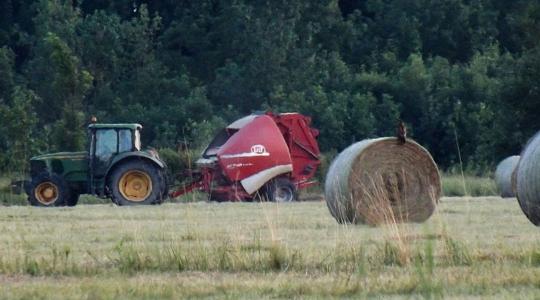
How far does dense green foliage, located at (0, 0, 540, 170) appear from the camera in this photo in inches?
1444

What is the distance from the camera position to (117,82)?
45.6 metres

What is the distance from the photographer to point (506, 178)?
2605cm

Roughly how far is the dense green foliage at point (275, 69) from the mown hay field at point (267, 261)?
19.0 m

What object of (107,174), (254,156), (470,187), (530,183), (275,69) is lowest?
(470,187)

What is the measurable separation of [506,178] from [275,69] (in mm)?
18516

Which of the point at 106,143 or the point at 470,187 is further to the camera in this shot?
the point at 470,187

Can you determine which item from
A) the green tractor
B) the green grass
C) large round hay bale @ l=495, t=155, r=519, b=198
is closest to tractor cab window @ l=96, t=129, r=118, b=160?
the green tractor

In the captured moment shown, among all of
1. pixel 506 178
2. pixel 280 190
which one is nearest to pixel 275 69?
pixel 280 190

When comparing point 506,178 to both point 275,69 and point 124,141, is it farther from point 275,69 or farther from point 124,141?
point 275,69

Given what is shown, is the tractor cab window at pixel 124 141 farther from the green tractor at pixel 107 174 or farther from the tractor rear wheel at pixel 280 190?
the tractor rear wheel at pixel 280 190

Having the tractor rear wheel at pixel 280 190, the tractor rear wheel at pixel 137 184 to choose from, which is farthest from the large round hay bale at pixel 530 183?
the tractor rear wheel at pixel 280 190

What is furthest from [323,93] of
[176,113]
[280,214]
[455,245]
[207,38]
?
[455,245]

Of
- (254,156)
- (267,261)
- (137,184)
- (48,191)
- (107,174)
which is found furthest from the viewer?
(254,156)

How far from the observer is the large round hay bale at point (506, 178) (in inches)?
1014
